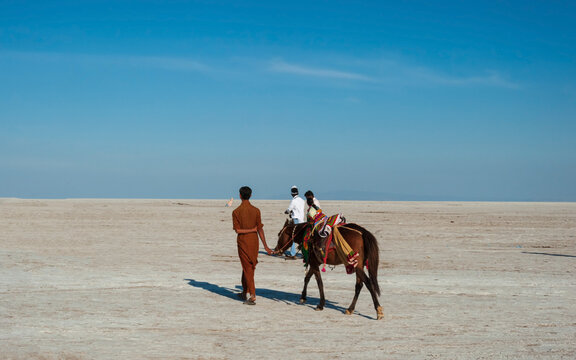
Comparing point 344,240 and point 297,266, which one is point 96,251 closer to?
point 297,266

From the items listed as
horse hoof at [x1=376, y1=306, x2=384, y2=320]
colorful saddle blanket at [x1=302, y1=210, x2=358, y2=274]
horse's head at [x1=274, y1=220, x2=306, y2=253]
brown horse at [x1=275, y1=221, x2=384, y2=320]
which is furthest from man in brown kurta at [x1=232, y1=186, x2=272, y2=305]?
horse hoof at [x1=376, y1=306, x2=384, y2=320]

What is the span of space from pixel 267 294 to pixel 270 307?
1.52 meters

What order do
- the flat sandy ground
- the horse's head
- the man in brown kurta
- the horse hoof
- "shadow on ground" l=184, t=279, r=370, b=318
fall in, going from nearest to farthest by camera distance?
the flat sandy ground
the horse hoof
the man in brown kurta
the horse's head
"shadow on ground" l=184, t=279, r=370, b=318

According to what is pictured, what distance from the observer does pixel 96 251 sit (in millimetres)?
20781

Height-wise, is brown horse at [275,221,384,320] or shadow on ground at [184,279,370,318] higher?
brown horse at [275,221,384,320]

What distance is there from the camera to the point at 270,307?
11367 mm

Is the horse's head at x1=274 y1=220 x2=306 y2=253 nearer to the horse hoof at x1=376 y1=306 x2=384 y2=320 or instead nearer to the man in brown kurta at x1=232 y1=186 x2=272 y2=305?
the man in brown kurta at x1=232 y1=186 x2=272 y2=305

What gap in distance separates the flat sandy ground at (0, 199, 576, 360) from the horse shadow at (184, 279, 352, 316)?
0.04 metres

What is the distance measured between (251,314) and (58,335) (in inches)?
129

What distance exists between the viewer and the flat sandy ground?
27.5 feet

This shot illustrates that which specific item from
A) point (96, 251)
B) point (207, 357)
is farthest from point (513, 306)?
point (96, 251)

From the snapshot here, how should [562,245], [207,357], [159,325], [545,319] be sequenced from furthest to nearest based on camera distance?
[562,245] → [545,319] → [159,325] → [207,357]

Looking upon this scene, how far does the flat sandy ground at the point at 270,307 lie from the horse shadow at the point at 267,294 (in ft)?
0.14


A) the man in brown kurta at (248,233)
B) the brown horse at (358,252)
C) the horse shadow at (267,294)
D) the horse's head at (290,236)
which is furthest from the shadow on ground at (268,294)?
the horse's head at (290,236)
